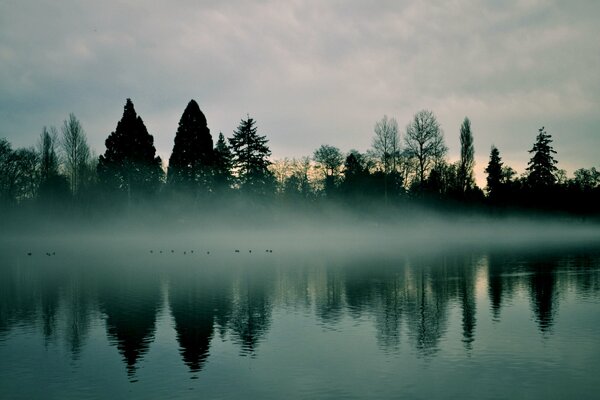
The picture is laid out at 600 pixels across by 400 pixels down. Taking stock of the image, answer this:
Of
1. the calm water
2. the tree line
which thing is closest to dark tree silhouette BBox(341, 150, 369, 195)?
the tree line

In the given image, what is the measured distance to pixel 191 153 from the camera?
89562mm

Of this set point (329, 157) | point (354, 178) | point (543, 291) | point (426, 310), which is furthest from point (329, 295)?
point (329, 157)

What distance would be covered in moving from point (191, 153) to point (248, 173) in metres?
10.9

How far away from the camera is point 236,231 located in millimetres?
97000

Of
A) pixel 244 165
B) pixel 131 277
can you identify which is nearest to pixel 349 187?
pixel 244 165

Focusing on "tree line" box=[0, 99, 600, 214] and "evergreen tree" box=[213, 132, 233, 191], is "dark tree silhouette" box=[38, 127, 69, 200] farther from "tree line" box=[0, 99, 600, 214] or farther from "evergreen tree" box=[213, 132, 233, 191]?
"evergreen tree" box=[213, 132, 233, 191]

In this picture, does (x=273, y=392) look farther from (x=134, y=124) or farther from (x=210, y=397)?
(x=134, y=124)

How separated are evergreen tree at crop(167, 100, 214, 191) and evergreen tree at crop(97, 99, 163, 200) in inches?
186

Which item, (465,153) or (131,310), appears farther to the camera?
(465,153)

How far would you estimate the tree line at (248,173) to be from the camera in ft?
299

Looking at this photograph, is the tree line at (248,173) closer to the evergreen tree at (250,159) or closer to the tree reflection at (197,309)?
the evergreen tree at (250,159)

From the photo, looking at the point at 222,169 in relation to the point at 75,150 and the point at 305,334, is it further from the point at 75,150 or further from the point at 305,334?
the point at 305,334

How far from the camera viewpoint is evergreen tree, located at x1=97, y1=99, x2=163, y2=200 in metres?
91.2

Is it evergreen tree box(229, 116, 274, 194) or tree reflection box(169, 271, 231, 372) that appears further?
evergreen tree box(229, 116, 274, 194)
